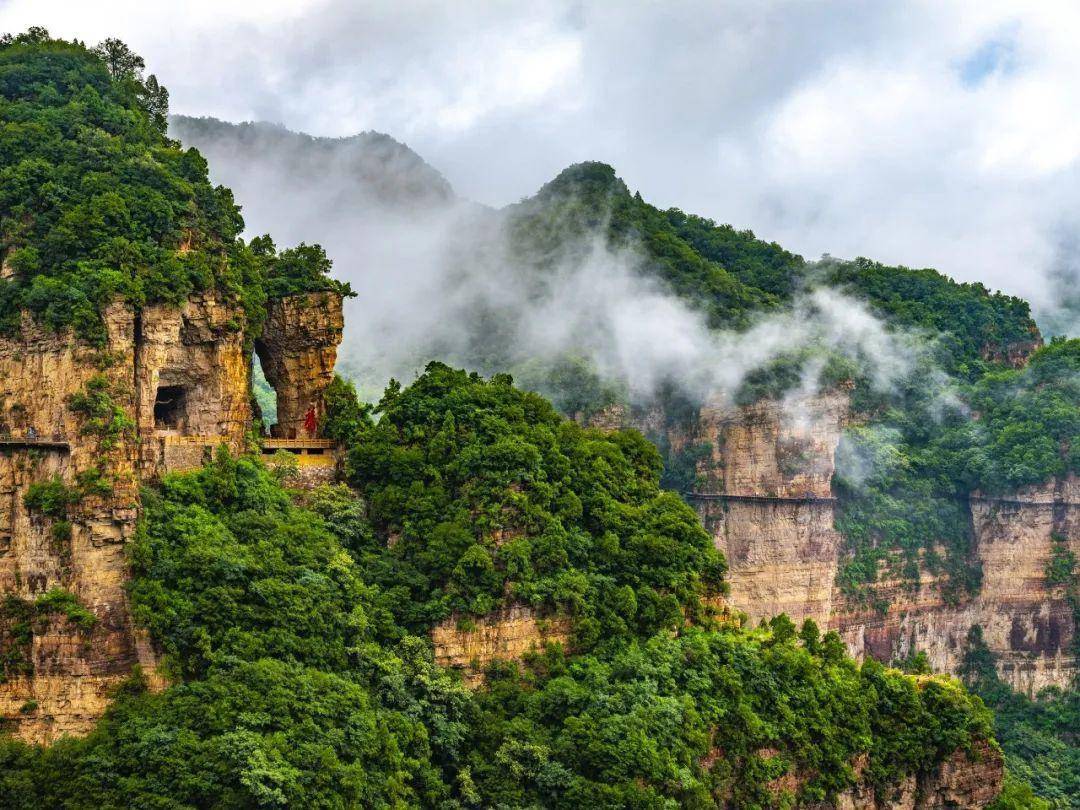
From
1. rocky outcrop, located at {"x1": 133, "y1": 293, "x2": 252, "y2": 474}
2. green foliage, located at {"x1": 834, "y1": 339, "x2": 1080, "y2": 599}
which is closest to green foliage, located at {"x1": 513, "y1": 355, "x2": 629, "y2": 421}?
green foliage, located at {"x1": 834, "y1": 339, "x2": 1080, "y2": 599}

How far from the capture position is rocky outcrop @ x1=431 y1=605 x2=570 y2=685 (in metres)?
42.3

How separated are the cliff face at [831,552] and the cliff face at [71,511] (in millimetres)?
37621

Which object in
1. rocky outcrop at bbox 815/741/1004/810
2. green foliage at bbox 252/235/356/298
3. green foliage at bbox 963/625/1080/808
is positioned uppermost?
green foliage at bbox 252/235/356/298

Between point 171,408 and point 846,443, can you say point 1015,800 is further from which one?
point 171,408

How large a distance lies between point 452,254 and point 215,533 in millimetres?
47820

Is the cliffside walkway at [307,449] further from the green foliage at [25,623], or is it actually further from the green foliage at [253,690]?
the green foliage at [25,623]

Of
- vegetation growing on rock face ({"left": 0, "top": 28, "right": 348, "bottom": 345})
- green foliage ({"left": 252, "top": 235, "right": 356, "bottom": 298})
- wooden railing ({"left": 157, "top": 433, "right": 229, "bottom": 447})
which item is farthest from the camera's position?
green foliage ({"left": 252, "top": 235, "right": 356, "bottom": 298})

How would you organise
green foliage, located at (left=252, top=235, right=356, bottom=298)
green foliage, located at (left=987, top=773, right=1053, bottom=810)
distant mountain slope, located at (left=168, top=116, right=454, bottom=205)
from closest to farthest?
green foliage, located at (left=987, top=773, right=1053, bottom=810)
green foliage, located at (left=252, top=235, right=356, bottom=298)
distant mountain slope, located at (left=168, top=116, right=454, bottom=205)

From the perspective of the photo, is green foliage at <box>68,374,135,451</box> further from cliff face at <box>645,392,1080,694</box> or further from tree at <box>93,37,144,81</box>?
cliff face at <box>645,392,1080,694</box>

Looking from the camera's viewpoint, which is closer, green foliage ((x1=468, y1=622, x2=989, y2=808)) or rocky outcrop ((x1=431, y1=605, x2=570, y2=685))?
green foliage ((x1=468, y1=622, x2=989, y2=808))

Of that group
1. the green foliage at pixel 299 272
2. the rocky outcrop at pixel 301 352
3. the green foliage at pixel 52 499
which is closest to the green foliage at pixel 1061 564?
the rocky outcrop at pixel 301 352

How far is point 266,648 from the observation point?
125 ft

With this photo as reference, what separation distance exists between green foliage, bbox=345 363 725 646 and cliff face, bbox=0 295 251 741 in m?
7.97

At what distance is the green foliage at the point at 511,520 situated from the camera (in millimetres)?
43281
